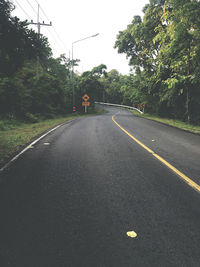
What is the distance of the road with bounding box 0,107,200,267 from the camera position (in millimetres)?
2139

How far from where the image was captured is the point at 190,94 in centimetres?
1706

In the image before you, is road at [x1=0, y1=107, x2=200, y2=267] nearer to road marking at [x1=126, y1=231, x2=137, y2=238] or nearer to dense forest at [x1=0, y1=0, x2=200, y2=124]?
road marking at [x1=126, y1=231, x2=137, y2=238]

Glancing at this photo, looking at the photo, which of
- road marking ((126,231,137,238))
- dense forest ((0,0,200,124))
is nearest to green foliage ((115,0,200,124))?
dense forest ((0,0,200,124))

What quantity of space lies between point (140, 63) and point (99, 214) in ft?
91.1

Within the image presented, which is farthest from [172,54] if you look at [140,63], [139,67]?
[139,67]

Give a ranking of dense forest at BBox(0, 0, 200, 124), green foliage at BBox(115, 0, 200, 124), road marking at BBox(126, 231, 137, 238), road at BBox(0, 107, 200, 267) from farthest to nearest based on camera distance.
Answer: green foliage at BBox(115, 0, 200, 124)
dense forest at BBox(0, 0, 200, 124)
road marking at BBox(126, 231, 137, 238)
road at BBox(0, 107, 200, 267)

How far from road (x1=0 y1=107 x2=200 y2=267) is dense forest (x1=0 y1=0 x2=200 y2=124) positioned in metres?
4.17

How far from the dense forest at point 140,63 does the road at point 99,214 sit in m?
4.17

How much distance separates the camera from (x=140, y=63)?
91.5 ft

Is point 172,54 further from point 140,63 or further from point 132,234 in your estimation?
point 132,234

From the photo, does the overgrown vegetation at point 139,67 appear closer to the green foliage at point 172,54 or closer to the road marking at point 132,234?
the green foliage at point 172,54

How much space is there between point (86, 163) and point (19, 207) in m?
2.45

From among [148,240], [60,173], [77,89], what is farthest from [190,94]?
[77,89]

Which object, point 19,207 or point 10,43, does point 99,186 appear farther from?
Result: point 10,43
